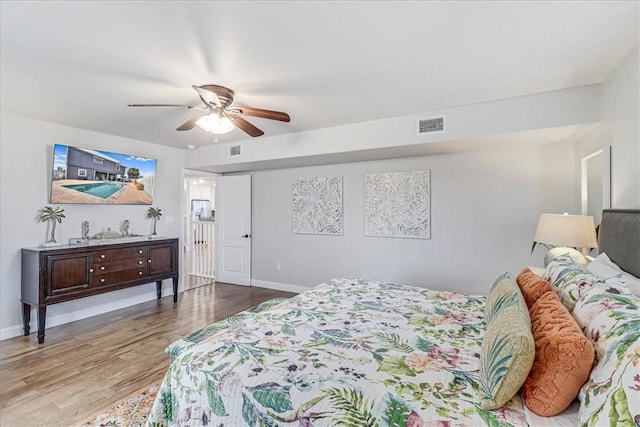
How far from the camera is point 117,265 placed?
3852mm

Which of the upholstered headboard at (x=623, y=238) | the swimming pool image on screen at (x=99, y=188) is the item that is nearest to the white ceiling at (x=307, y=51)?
the swimming pool image on screen at (x=99, y=188)

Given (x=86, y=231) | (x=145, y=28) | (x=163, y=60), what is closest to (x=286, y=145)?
(x=163, y=60)

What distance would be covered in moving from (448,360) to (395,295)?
1.04m

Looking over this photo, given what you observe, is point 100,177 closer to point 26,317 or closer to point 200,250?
point 26,317

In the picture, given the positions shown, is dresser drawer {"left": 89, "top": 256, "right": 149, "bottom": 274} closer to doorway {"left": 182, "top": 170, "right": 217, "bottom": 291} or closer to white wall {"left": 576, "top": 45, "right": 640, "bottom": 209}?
doorway {"left": 182, "top": 170, "right": 217, "bottom": 291}

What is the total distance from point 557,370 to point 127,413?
246 cm

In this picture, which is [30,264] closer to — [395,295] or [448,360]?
[395,295]

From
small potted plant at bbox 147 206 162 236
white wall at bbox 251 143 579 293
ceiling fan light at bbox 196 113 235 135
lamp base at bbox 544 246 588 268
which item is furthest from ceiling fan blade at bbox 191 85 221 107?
lamp base at bbox 544 246 588 268

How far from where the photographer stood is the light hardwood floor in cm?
213

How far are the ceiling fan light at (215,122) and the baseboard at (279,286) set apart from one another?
312 centimetres

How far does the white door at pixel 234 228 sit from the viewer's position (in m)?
5.53

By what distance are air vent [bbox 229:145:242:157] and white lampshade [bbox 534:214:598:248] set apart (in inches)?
155

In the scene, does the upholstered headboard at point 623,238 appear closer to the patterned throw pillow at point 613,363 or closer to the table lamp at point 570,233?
the table lamp at point 570,233

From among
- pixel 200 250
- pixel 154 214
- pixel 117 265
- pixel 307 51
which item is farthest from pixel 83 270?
pixel 307 51
